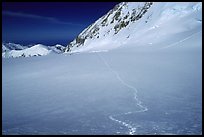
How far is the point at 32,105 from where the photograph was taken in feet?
27.1

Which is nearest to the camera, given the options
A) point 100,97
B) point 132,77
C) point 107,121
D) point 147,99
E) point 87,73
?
point 107,121

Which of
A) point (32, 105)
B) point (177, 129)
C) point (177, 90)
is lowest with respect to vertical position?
point (177, 129)

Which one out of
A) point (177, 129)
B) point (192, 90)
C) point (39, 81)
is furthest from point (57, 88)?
point (177, 129)

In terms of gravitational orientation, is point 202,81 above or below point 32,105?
above

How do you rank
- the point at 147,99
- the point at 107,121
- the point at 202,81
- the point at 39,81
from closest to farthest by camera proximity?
the point at 107,121 < the point at 147,99 < the point at 202,81 < the point at 39,81

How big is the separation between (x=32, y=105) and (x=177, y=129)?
4.40 metres

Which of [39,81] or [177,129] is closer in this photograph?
[177,129]

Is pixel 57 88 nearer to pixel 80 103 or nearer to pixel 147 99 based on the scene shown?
pixel 80 103

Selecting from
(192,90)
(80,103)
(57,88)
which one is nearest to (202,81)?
(192,90)

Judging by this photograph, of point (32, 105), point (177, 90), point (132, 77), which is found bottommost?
point (32, 105)

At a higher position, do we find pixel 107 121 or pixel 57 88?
pixel 57 88

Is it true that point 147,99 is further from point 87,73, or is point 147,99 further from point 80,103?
point 87,73

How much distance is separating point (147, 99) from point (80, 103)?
200 cm

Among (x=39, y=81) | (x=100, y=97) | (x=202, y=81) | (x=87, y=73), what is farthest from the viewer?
(x=87, y=73)
